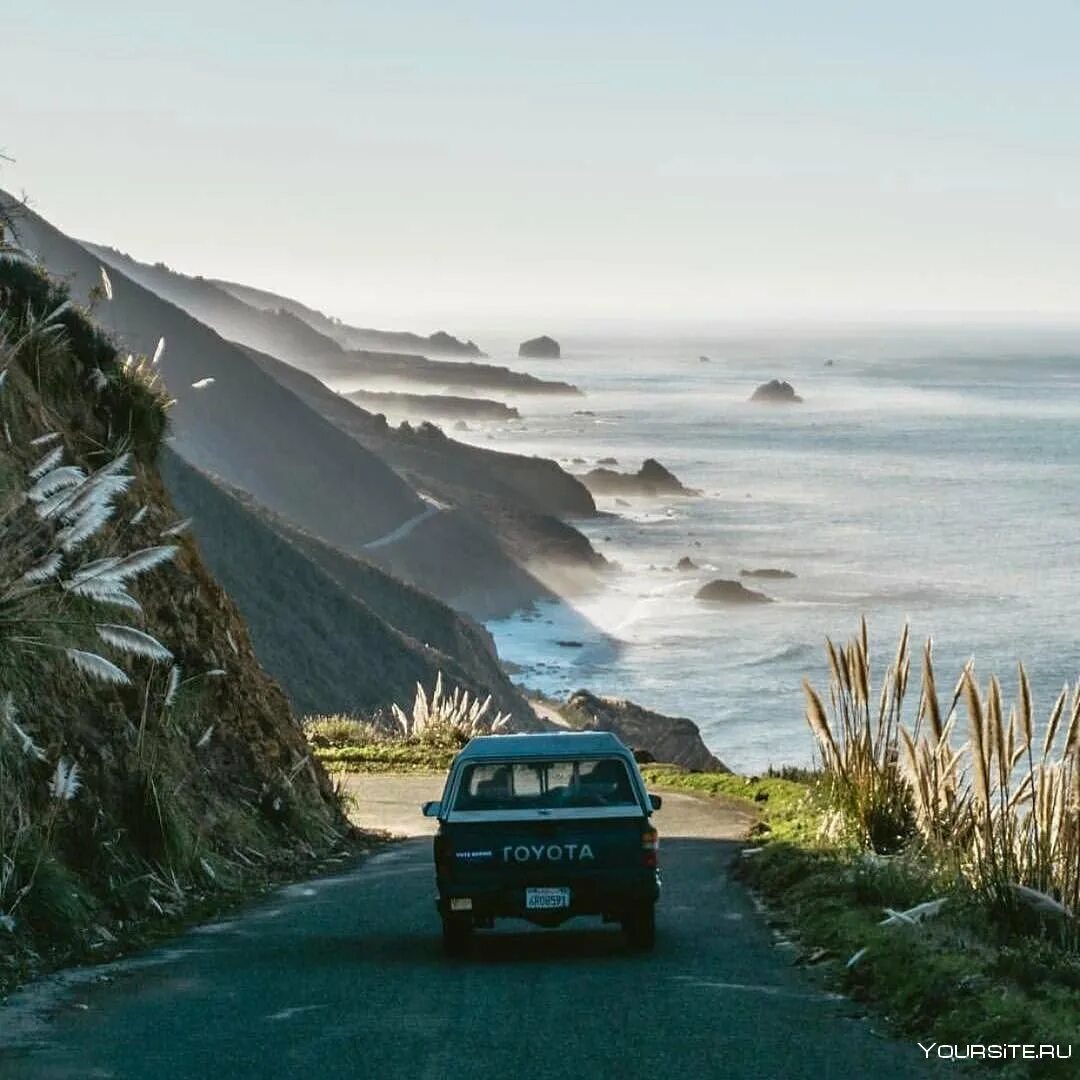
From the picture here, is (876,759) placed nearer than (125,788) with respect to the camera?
No

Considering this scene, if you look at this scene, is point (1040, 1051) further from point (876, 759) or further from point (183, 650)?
point (183, 650)

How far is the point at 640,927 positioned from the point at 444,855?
150 cm

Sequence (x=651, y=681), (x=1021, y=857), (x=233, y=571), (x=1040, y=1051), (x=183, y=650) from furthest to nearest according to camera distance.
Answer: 1. (x=651, y=681)
2. (x=233, y=571)
3. (x=183, y=650)
4. (x=1021, y=857)
5. (x=1040, y=1051)

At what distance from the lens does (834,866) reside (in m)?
18.3

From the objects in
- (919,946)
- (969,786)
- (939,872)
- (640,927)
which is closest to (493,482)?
(969,786)

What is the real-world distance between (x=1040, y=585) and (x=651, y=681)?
38.6m

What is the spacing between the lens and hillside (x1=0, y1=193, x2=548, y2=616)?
128m

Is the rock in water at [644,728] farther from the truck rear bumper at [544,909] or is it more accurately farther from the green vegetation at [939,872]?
the truck rear bumper at [544,909]

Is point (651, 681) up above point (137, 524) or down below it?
below

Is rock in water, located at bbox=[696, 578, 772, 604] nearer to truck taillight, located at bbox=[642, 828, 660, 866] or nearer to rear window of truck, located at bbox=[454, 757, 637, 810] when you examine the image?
rear window of truck, located at bbox=[454, 757, 637, 810]

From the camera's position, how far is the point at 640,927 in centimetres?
1532

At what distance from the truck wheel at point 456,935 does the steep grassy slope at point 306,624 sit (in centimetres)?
6109

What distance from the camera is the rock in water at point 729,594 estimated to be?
129 m

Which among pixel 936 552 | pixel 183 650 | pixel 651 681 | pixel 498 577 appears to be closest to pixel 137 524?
pixel 183 650
